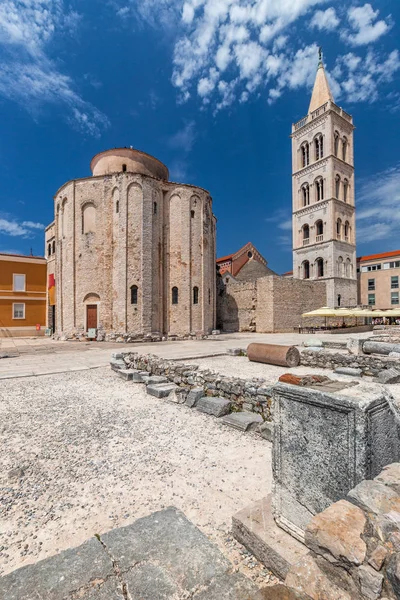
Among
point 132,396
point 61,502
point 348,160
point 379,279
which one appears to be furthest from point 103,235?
point 379,279

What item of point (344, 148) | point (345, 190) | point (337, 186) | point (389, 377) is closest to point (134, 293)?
point (389, 377)

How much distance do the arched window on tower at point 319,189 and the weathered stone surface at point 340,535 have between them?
140 feet

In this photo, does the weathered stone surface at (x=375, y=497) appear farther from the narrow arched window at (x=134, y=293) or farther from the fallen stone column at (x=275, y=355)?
the narrow arched window at (x=134, y=293)

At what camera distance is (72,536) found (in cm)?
252

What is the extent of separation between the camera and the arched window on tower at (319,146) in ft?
125

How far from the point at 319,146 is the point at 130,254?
31420 millimetres

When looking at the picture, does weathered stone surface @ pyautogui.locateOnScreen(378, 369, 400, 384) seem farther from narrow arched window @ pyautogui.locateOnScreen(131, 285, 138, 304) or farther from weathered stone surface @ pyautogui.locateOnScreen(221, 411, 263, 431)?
narrow arched window @ pyautogui.locateOnScreen(131, 285, 138, 304)

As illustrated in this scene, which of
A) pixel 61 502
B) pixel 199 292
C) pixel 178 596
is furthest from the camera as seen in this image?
pixel 199 292

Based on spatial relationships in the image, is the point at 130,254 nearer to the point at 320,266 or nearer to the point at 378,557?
the point at 378,557

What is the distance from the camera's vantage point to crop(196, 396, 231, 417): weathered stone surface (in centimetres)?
554

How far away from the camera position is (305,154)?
1602 inches

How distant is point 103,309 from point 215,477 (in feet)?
69.9

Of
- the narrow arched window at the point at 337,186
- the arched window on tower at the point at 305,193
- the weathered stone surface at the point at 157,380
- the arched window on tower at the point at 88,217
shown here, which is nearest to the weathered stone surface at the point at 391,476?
the weathered stone surface at the point at 157,380

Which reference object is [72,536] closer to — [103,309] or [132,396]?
[132,396]
